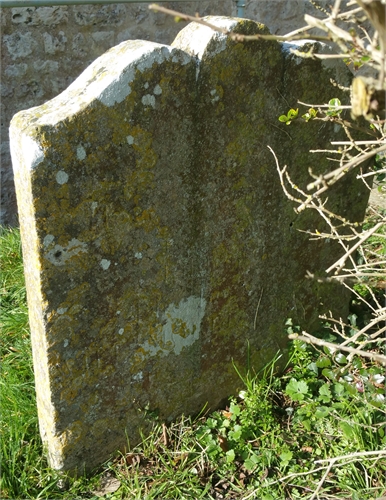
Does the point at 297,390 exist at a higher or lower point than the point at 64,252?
lower

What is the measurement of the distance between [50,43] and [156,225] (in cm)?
265

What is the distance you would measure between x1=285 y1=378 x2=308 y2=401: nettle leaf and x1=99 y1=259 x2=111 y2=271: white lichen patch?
3.85 ft

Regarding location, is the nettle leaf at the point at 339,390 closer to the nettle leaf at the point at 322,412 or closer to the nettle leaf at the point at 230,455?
the nettle leaf at the point at 322,412

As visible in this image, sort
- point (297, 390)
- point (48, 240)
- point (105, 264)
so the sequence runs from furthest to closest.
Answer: point (297, 390)
point (105, 264)
point (48, 240)

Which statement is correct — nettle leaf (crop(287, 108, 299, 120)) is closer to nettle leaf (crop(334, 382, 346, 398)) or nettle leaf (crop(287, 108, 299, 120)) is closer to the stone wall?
nettle leaf (crop(334, 382, 346, 398))

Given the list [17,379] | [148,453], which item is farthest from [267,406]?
[17,379]

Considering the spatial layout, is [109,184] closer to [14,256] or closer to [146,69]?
[146,69]

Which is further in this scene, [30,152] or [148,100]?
[148,100]

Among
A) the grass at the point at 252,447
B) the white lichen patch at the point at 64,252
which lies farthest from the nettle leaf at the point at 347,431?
the white lichen patch at the point at 64,252

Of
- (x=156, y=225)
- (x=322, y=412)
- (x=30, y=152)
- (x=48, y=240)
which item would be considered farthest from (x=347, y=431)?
(x=30, y=152)

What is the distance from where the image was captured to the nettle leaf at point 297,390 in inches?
102

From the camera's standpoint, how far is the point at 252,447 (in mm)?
2430

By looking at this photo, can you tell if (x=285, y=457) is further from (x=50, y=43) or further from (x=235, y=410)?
(x=50, y=43)

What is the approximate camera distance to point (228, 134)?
2201 mm
